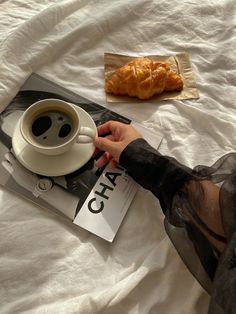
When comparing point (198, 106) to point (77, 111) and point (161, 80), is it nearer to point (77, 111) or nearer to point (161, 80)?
point (161, 80)

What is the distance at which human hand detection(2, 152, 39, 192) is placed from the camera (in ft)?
1.86

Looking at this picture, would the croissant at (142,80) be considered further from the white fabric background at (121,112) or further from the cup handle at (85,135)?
the cup handle at (85,135)

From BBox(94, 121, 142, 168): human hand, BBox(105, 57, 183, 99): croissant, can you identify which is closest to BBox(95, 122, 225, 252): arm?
BBox(94, 121, 142, 168): human hand

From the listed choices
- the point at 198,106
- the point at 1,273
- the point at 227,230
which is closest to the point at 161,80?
the point at 198,106

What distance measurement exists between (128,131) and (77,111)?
0.09 m

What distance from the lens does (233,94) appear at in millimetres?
710

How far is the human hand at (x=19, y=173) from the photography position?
57 cm

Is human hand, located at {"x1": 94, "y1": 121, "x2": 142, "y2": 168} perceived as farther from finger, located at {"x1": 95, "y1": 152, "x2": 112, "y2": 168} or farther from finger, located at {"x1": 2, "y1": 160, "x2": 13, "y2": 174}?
finger, located at {"x1": 2, "y1": 160, "x2": 13, "y2": 174}

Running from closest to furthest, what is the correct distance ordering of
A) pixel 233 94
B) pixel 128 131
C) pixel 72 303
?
pixel 72 303 < pixel 128 131 < pixel 233 94

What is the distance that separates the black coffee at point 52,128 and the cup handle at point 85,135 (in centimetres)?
1

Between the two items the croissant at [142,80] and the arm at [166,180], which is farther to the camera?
the croissant at [142,80]

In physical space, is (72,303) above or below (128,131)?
below

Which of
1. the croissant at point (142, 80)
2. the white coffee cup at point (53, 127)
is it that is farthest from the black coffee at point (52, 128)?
the croissant at point (142, 80)

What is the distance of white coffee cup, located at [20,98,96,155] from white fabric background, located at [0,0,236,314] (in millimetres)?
92
